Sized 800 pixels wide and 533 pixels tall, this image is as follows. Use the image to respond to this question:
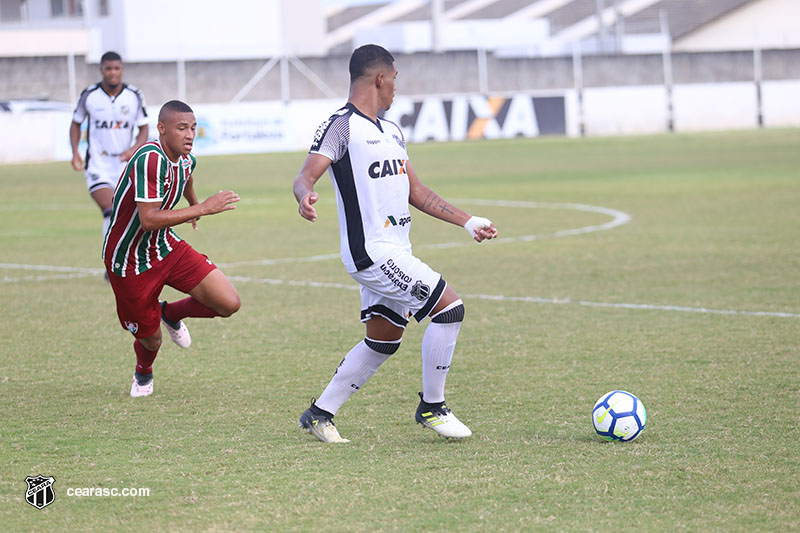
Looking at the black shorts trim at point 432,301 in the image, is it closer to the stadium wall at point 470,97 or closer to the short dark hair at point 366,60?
the short dark hair at point 366,60

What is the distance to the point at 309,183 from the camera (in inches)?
215

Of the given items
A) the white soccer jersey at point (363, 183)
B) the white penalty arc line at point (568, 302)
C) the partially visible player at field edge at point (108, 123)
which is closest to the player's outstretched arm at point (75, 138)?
the partially visible player at field edge at point (108, 123)

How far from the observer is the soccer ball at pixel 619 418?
558 cm

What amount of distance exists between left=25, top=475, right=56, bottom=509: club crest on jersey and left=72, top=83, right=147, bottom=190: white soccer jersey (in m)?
7.57

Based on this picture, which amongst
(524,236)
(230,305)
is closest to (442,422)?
(230,305)

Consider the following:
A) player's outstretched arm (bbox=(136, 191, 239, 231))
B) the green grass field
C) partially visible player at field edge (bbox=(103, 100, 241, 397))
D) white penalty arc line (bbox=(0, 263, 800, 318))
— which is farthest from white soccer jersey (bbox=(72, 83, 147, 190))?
player's outstretched arm (bbox=(136, 191, 239, 231))

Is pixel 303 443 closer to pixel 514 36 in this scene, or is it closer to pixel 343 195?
pixel 343 195

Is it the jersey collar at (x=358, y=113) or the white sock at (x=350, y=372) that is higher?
the jersey collar at (x=358, y=113)

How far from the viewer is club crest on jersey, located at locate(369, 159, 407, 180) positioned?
5.67m

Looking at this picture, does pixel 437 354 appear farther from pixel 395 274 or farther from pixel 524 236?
pixel 524 236

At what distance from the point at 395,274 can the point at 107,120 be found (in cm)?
757

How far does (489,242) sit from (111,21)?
4321 cm

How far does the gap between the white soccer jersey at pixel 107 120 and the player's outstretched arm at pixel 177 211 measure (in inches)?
241

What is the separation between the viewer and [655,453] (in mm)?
5398
